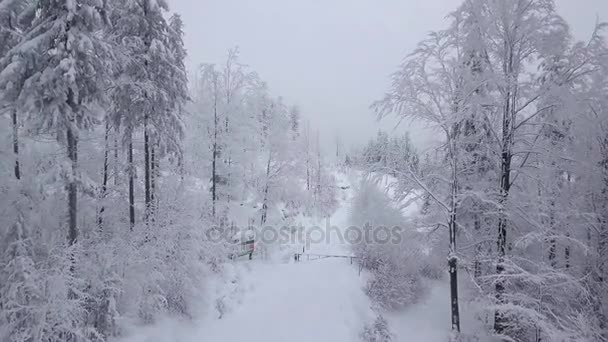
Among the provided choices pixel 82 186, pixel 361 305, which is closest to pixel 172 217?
pixel 82 186

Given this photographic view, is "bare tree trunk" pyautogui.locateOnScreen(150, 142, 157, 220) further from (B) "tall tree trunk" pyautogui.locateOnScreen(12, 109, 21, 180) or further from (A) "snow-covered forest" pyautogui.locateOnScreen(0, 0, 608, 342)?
(B) "tall tree trunk" pyautogui.locateOnScreen(12, 109, 21, 180)

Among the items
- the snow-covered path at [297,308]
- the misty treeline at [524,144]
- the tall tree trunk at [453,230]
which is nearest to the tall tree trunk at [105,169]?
the snow-covered path at [297,308]

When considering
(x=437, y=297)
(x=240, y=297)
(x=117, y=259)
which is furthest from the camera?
(x=437, y=297)

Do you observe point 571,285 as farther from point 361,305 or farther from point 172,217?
point 172,217

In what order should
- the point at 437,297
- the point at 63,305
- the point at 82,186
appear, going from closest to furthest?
the point at 63,305
the point at 82,186
the point at 437,297

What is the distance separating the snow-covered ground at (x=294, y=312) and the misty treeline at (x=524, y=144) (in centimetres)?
390

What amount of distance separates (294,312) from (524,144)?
11.4 m

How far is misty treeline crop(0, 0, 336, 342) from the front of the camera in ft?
25.4

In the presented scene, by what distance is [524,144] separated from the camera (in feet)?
34.3

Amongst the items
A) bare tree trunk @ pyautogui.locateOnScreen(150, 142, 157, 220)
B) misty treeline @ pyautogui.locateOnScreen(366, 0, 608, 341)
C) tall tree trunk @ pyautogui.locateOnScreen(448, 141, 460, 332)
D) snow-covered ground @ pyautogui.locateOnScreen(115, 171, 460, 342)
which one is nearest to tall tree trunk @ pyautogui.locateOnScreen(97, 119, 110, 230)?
bare tree trunk @ pyautogui.locateOnScreen(150, 142, 157, 220)

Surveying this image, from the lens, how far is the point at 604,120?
9016 mm

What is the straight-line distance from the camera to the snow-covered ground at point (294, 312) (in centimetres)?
1145

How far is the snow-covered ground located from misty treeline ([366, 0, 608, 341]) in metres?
3.90

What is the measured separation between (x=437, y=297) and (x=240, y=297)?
1006 centimetres
